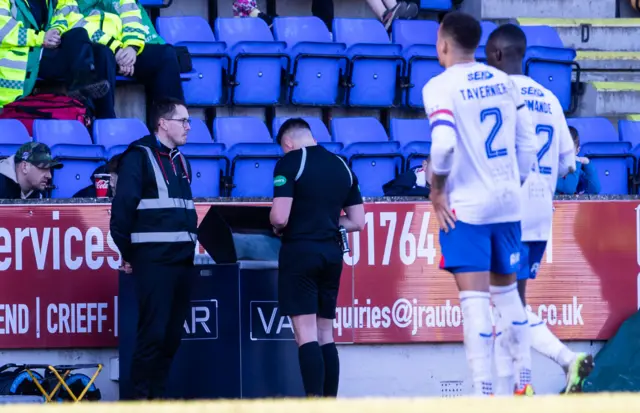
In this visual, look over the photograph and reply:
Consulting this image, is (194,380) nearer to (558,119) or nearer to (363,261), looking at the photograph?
(363,261)

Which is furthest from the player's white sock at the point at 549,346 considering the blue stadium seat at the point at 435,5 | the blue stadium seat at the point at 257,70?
the blue stadium seat at the point at 435,5

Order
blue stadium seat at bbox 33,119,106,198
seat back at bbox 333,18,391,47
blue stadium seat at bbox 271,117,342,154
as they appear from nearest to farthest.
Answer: blue stadium seat at bbox 33,119,106,198 < blue stadium seat at bbox 271,117,342,154 < seat back at bbox 333,18,391,47

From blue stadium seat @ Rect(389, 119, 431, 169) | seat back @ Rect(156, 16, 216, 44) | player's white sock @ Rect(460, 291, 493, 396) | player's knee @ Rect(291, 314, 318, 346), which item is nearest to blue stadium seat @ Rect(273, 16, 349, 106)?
blue stadium seat @ Rect(389, 119, 431, 169)

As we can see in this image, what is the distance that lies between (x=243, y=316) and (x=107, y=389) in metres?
1.03

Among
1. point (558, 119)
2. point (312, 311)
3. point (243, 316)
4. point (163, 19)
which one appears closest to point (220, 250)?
point (243, 316)

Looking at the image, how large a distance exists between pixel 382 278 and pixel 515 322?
103 inches

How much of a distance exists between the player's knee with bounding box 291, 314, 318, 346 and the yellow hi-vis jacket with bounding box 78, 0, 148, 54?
4261 millimetres

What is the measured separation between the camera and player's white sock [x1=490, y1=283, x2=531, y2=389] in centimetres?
624

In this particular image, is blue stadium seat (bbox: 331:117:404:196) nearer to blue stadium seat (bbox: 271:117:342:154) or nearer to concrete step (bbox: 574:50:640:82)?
blue stadium seat (bbox: 271:117:342:154)

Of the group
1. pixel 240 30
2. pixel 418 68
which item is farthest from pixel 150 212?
pixel 418 68

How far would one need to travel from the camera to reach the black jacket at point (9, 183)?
8781 millimetres

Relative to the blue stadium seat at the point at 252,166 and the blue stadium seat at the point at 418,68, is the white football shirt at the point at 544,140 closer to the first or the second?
the blue stadium seat at the point at 252,166

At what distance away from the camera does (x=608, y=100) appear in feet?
41.9

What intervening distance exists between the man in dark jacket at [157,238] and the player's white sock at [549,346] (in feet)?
6.62
